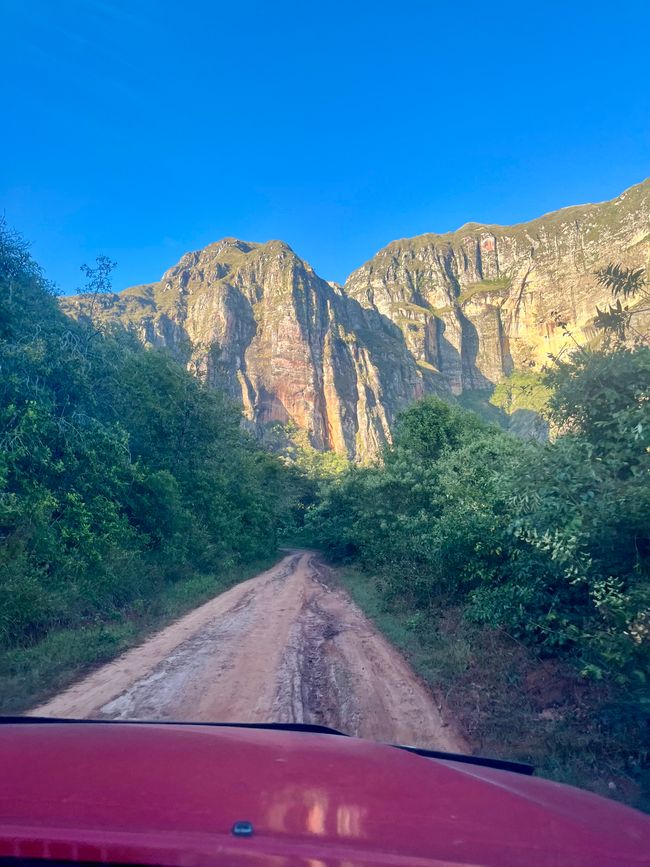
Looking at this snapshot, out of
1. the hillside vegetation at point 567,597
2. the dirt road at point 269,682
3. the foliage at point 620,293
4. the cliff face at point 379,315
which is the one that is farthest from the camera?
the cliff face at point 379,315

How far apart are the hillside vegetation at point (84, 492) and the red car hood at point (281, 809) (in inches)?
207

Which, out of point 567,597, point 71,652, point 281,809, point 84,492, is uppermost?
point 84,492

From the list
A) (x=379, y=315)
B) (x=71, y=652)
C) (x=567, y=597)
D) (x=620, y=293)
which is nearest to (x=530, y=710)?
(x=567, y=597)

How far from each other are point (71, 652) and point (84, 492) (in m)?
5.03

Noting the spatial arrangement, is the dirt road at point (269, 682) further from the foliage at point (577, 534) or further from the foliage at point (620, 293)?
the foliage at point (620, 293)

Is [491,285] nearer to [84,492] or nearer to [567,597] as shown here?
[84,492]

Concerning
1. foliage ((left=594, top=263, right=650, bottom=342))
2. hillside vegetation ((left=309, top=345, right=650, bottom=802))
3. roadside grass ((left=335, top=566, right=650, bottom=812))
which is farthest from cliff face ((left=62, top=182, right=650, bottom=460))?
roadside grass ((left=335, top=566, right=650, bottom=812))

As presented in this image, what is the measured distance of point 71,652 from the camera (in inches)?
329

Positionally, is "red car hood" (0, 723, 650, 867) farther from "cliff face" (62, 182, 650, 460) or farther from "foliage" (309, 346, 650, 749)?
"cliff face" (62, 182, 650, 460)

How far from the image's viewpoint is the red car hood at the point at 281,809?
60.6 inches

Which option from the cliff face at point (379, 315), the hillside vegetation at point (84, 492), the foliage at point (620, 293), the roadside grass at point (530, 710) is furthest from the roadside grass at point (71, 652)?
the cliff face at point (379, 315)

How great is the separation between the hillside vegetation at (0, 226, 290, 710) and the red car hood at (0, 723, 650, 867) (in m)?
5.25

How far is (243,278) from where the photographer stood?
137500mm

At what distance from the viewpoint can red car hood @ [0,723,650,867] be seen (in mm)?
1539
